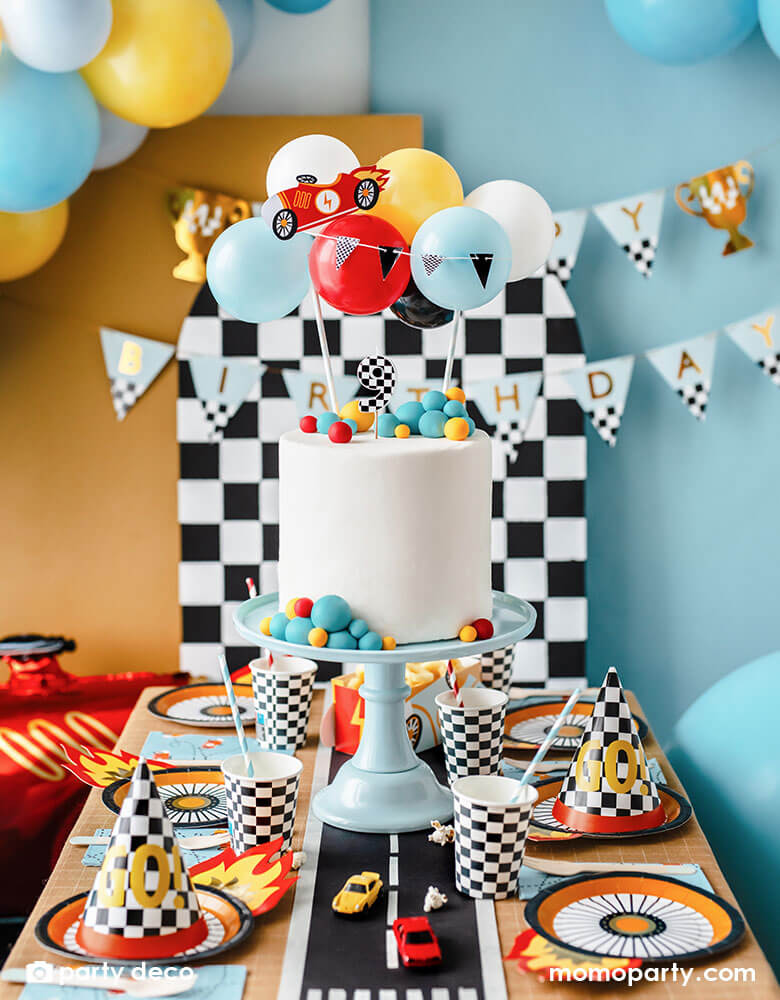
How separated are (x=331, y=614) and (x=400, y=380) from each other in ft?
4.22

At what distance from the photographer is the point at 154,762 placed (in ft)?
4.64

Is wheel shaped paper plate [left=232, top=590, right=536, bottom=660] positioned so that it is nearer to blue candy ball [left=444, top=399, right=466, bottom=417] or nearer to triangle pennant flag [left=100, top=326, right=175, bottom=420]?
blue candy ball [left=444, top=399, right=466, bottom=417]

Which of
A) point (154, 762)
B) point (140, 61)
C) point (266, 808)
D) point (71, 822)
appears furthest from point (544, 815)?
point (140, 61)

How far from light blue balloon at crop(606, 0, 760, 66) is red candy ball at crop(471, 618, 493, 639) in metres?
1.48

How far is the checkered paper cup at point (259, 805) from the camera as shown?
1109mm

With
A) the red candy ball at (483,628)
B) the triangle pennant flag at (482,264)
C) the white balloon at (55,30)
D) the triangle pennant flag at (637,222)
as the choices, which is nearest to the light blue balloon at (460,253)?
the triangle pennant flag at (482,264)

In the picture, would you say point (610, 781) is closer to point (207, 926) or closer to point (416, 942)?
point (416, 942)

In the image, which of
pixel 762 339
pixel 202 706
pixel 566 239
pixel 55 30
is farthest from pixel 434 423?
pixel 762 339

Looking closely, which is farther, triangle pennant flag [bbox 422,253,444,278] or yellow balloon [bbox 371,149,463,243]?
yellow balloon [bbox 371,149,463,243]

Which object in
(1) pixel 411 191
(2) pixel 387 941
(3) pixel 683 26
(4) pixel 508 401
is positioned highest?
(3) pixel 683 26

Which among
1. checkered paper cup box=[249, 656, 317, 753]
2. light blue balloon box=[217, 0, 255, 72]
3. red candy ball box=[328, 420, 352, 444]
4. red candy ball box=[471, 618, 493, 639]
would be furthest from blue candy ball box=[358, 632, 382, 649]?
light blue balloon box=[217, 0, 255, 72]

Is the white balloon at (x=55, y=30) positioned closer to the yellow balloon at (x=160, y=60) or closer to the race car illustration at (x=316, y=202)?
the yellow balloon at (x=160, y=60)

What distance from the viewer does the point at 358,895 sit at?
3.38 feet

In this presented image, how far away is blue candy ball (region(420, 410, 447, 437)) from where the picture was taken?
125 centimetres
